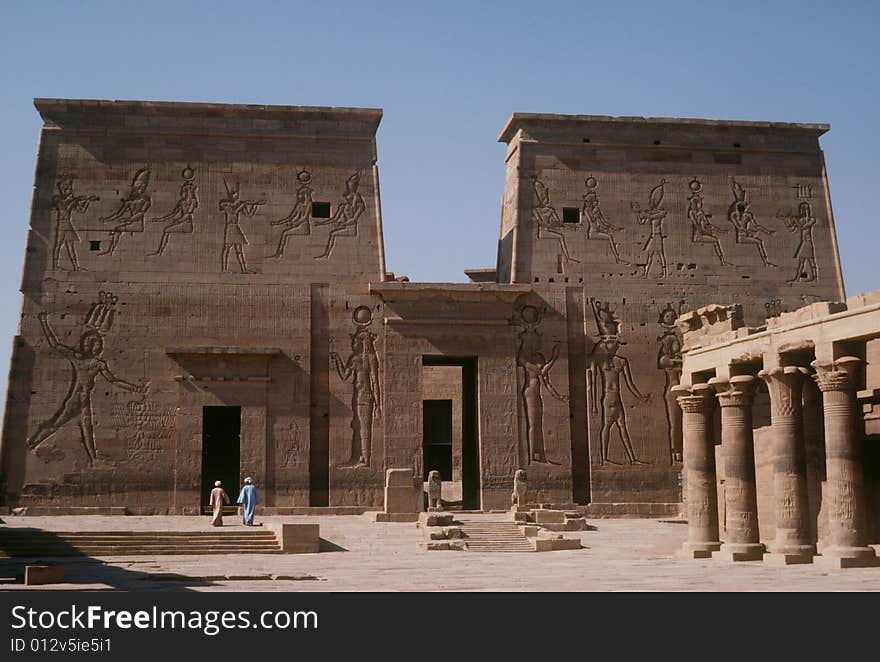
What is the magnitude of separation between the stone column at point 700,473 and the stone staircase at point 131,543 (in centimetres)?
643

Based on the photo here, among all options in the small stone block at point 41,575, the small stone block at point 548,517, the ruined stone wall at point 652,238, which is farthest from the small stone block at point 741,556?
the ruined stone wall at point 652,238

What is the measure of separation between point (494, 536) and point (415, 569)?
15.4 ft

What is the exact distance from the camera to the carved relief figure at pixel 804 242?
87.4 ft

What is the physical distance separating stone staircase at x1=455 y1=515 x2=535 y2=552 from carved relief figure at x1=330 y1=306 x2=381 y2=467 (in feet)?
14.3

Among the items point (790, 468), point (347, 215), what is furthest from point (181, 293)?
point (790, 468)

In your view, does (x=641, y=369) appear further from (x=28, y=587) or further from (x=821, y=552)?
(x=28, y=587)

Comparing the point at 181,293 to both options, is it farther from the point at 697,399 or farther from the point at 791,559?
the point at 791,559

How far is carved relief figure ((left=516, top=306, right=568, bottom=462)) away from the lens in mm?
24953

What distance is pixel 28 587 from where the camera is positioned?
11.8 m

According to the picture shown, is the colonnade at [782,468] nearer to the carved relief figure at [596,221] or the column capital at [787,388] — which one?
the column capital at [787,388]

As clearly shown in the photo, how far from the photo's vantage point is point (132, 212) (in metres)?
25.0

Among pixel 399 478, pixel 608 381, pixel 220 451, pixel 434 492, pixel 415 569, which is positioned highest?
pixel 608 381

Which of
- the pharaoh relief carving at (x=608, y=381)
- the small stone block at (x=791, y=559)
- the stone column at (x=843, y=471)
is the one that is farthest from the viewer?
the pharaoh relief carving at (x=608, y=381)

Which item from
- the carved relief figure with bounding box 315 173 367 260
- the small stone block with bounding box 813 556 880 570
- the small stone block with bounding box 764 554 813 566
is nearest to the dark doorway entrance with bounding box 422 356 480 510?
the carved relief figure with bounding box 315 173 367 260
